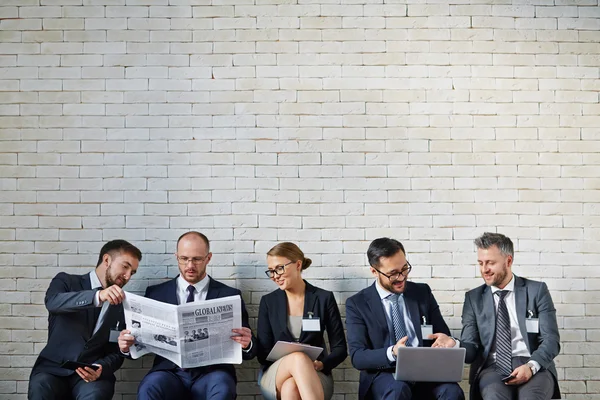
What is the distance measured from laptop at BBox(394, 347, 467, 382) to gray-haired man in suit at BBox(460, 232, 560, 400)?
16.0 inches

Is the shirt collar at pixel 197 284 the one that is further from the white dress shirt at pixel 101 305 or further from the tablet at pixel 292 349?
the tablet at pixel 292 349

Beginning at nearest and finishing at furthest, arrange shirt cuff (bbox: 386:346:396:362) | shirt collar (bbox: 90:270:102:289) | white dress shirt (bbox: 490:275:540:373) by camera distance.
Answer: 1. shirt cuff (bbox: 386:346:396:362)
2. white dress shirt (bbox: 490:275:540:373)
3. shirt collar (bbox: 90:270:102:289)

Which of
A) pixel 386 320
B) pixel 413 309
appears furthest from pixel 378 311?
pixel 413 309

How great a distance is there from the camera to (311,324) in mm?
4617

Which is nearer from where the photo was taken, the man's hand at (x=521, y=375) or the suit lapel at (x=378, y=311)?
the man's hand at (x=521, y=375)

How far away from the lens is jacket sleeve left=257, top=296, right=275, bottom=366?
4637mm

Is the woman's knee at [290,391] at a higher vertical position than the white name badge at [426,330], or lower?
lower

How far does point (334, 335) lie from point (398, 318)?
19.2 inches

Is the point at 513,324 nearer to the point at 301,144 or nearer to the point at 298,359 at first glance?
the point at 298,359

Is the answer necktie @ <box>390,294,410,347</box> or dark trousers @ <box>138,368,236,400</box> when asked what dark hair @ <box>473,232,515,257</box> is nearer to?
necktie @ <box>390,294,410,347</box>

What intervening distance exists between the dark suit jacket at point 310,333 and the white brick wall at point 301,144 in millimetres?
335

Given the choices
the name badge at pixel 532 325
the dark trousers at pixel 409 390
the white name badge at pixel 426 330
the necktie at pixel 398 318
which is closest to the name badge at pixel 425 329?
the white name badge at pixel 426 330

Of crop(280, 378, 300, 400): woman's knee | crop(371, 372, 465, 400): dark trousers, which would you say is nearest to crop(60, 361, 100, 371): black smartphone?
crop(280, 378, 300, 400): woman's knee

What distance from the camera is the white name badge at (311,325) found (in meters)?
4.61
